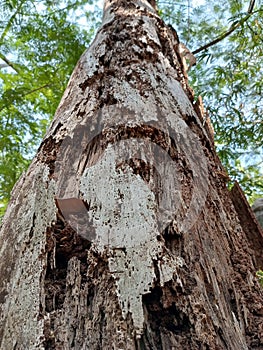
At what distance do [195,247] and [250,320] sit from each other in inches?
8.1

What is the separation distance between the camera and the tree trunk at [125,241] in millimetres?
664

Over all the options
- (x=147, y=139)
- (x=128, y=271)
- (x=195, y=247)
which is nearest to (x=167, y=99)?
(x=147, y=139)

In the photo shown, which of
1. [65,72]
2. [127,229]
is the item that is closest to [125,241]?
[127,229]

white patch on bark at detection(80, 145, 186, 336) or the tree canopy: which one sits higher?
the tree canopy

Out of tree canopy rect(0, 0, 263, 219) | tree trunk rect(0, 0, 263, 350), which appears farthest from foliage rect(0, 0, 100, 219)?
tree trunk rect(0, 0, 263, 350)

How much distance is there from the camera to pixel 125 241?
2.50ft

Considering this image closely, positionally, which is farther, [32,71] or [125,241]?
[32,71]

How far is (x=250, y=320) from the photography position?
2.62 ft

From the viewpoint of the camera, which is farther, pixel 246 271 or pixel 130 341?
pixel 246 271

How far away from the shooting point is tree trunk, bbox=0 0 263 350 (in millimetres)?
664

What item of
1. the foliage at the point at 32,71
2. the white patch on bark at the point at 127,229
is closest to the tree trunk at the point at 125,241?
the white patch on bark at the point at 127,229

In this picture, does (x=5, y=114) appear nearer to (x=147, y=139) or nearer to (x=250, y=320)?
(x=147, y=139)

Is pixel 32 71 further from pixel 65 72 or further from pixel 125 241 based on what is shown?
pixel 125 241

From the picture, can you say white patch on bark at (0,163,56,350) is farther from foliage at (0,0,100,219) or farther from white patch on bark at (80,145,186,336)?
foliage at (0,0,100,219)
